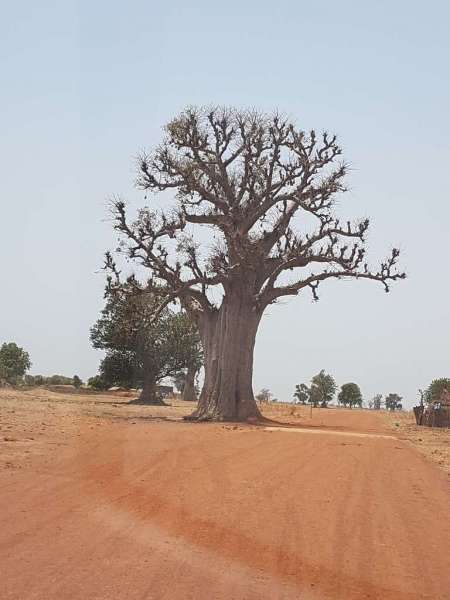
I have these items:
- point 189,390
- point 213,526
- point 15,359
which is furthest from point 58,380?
point 213,526

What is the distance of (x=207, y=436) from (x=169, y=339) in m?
31.0

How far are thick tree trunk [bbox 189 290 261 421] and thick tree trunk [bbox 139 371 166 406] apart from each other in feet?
54.8

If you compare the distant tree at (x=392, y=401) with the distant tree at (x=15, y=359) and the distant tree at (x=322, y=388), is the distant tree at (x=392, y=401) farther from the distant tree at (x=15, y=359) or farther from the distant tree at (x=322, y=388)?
the distant tree at (x=15, y=359)

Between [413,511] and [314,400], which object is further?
[314,400]

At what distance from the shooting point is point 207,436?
1658 cm

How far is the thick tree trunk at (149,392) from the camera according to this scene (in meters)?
43.8

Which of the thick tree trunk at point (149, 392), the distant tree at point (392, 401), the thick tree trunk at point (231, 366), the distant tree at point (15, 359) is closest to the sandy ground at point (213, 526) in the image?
the thick tree trunk at point (231, 366)

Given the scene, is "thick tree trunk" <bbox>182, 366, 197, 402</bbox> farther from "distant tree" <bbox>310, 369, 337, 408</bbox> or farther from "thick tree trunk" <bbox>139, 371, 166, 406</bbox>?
"distant tree" <bbox>310, 369, 337, 408</bbox>

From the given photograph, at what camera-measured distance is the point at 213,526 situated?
6.86m

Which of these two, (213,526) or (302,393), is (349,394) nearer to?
(302,393)

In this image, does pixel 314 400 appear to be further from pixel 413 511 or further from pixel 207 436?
pixel 413 511

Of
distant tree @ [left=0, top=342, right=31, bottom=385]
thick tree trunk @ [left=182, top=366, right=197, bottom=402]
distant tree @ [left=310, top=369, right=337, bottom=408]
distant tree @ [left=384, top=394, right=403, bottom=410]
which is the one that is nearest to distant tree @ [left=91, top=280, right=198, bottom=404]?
thick tree trunk @ [left=182, top=366, right=197, bottom=402]

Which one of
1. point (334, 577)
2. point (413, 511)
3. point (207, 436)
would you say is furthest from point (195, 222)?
point (334, 577)

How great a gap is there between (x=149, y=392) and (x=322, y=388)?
56.2m
